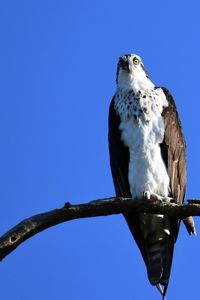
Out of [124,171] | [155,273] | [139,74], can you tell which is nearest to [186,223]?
[155,273]

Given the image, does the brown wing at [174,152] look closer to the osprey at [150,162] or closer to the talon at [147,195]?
the osprey at [150,162]

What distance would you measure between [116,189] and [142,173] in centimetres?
52

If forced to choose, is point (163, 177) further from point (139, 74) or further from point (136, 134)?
point (139, 74)

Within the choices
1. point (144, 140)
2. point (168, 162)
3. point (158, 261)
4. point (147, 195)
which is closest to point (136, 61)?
point (144, 140)

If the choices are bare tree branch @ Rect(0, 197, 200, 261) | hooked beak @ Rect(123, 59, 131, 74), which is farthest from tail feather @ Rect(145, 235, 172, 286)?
hooked beak @ Rect(123, 59, 131, 74)

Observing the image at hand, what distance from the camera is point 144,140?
7.33m

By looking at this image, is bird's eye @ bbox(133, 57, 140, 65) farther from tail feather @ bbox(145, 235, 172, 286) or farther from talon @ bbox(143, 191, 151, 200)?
tail feather @ bbox(145, 235, 172, 286)

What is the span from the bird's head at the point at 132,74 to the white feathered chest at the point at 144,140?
1.02ft

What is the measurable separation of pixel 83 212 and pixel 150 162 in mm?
1952

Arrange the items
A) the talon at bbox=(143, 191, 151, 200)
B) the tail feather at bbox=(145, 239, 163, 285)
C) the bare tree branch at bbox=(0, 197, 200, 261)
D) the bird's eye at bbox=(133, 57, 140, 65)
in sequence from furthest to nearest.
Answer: the bird's eye at bbox=(133, 57, 140, 65)
the tail feather at bbox=(145, 239, 163, 285)
the talon at bbox=(143, 191, 151, 200)
the bare tree branch at bbox=(0, 197, 200, 261)

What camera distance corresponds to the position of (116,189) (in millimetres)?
7656

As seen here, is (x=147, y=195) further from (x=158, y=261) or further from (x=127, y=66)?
(x=127, y=66)

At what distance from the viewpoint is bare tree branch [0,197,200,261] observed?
519 cm

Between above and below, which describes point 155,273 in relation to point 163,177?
below
